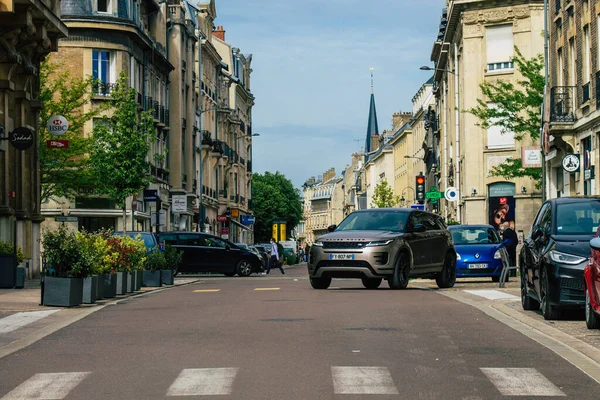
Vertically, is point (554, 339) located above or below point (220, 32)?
below

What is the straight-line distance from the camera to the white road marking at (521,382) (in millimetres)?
9219

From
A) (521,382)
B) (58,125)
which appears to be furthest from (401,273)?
(521,382)

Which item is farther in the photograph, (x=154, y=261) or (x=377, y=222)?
(x=154, y=261)

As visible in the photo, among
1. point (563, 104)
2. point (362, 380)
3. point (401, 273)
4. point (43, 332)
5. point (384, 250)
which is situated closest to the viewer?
point (362, 380)

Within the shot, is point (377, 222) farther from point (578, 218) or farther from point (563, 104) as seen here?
point (563, 104)

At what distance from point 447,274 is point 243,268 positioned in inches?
741

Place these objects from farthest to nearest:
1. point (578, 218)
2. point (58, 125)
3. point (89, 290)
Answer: point (58, 125), point (89, 290), point (578, 218)

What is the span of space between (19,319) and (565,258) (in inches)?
294

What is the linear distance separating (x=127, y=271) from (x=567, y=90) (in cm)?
2035

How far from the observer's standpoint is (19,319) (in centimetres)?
1708

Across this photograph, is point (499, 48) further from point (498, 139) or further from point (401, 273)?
point (401, 273)

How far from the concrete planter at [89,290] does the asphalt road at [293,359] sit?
8.60 ft

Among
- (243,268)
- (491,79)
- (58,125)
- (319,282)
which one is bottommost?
(243,268)

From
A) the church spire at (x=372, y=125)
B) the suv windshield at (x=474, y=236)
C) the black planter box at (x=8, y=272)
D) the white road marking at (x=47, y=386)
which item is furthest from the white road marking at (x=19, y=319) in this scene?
the church spire at (x=372, y=125)
